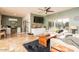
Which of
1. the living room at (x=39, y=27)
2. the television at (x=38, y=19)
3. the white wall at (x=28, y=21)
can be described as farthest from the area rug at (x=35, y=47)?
the television at (x=38, y=19)

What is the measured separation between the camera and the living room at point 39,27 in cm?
190

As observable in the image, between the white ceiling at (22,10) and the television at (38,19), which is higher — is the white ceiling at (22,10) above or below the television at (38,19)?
above

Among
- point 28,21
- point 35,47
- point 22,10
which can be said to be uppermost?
point 22,10

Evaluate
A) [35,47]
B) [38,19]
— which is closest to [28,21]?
[38,19]

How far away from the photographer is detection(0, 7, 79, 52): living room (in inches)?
74.9

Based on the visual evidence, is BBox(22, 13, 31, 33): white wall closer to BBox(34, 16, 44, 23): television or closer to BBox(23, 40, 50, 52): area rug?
BBox(34, 16, 44, 23): television

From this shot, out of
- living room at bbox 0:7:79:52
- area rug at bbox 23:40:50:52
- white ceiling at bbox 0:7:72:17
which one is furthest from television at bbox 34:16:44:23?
area rug at bbox 23:40:50:52

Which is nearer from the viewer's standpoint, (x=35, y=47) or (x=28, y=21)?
(x=35, y=47)

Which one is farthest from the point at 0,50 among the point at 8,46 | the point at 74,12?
the point at 74,12

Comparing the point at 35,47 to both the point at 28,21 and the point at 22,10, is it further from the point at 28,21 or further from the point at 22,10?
the point at 22,10

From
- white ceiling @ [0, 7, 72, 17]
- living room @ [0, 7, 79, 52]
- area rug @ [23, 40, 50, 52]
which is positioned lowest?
area rug @ [23, 40, 50, 52]

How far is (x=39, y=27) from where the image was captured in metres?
2.07

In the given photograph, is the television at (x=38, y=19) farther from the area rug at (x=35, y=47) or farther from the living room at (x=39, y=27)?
the area rug at (x=35, y=47)
